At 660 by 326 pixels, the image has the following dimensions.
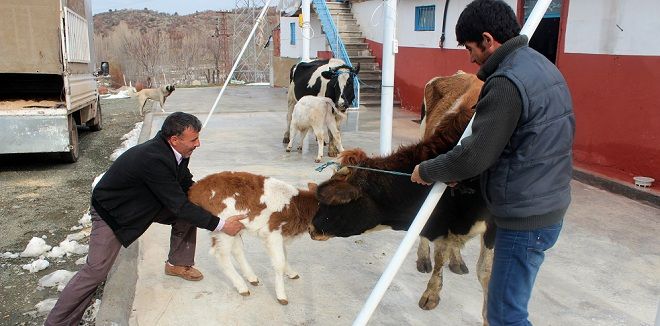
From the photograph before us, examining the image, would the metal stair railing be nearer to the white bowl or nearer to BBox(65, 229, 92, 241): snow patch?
the white bowl

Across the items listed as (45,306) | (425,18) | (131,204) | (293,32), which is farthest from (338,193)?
(293,32)

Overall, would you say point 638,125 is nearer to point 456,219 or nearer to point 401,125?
point 456,219

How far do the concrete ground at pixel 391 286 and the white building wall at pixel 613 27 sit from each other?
6.62ft

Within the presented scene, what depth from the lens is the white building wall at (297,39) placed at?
1916 centimetres

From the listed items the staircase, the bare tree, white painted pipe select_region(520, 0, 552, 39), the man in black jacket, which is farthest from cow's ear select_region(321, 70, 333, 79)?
the bare tree

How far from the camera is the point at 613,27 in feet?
21.5

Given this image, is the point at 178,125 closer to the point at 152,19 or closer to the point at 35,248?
the point at 35,248

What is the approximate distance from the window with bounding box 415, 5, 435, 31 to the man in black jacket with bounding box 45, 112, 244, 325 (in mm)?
9835

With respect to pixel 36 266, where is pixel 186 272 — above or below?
above

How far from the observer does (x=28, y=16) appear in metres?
7.84

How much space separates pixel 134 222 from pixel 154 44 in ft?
140

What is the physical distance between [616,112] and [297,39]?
15.8 metres

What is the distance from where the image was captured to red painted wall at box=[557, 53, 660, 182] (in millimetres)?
6066

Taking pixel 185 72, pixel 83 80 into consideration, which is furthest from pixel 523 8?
pixel 185 72
